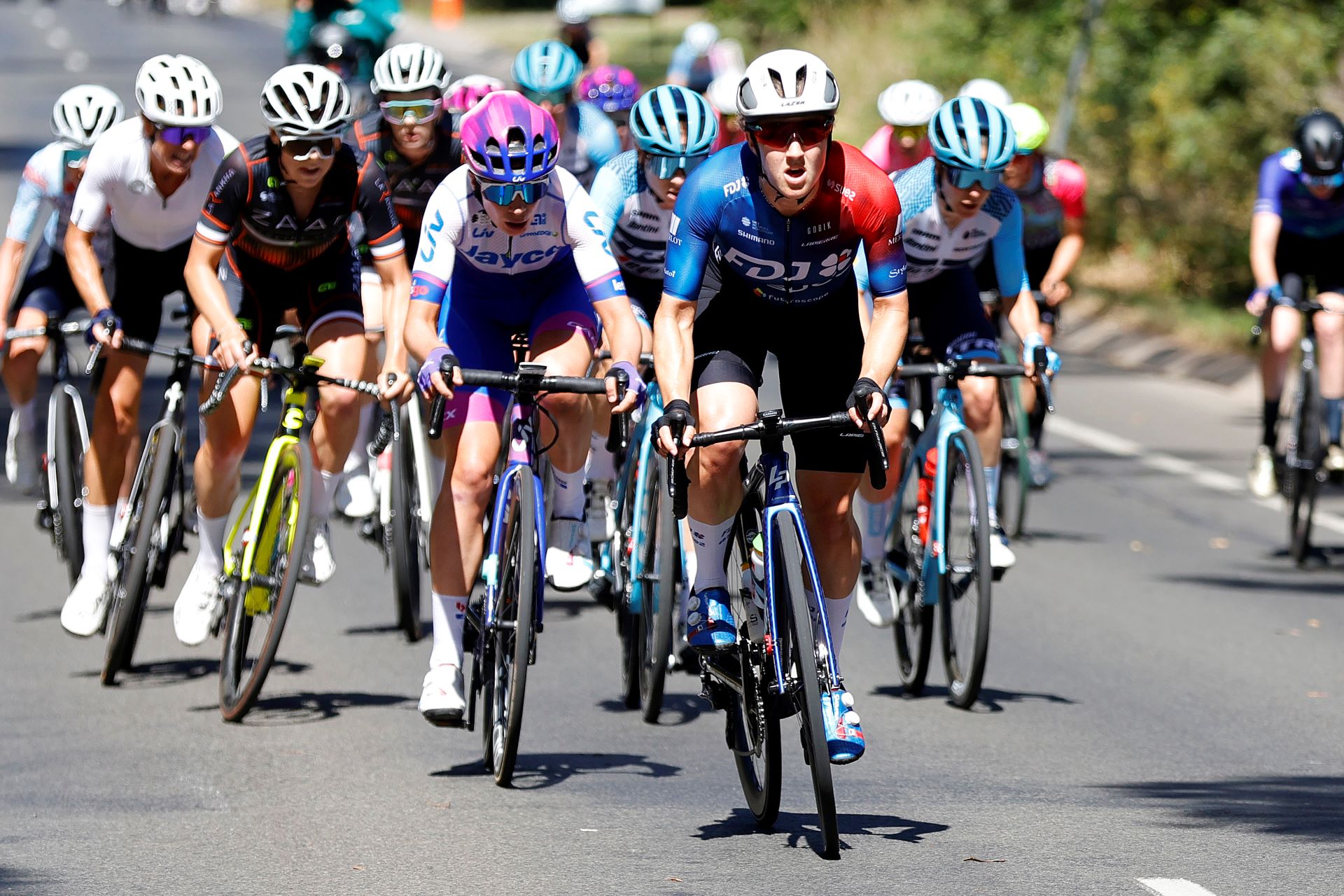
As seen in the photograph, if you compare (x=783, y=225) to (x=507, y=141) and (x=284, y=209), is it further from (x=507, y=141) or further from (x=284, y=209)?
(x=284, y=209)

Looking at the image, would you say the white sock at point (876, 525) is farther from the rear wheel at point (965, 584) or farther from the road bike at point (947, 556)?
the rear wheel at point (965, 584)

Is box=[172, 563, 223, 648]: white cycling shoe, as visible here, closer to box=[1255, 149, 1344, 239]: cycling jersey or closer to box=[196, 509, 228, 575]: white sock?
box=[196, 509, 228, 575]: white sock

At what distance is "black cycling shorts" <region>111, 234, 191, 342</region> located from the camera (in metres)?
9.01

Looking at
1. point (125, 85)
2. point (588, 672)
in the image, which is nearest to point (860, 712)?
point (588, 672)

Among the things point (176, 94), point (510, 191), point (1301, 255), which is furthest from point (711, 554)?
point (1301, 255)

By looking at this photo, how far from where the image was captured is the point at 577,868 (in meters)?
5.79

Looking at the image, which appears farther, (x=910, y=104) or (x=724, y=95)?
(x=724, y=95)

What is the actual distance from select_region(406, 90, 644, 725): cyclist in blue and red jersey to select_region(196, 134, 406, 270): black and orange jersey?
63 cm

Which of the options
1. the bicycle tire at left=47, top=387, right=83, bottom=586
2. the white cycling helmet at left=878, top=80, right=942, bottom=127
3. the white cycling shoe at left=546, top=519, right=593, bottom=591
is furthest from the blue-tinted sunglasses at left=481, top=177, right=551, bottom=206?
the white cycling helmet at left=878, top=80, right=942, bottom=127

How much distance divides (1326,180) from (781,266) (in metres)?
5.92

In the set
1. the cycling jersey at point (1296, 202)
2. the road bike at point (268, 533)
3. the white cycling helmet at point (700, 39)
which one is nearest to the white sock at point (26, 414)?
the road bike at point (268, 533)

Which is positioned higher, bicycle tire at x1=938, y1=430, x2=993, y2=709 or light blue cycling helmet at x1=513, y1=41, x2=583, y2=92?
light blue cycling helmet at x1=513, y1=41, x2=583, y2=92

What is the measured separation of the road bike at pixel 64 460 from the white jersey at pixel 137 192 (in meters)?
0.73

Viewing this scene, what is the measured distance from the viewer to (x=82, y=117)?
Result: 9.34 meters
